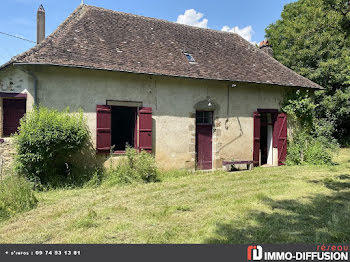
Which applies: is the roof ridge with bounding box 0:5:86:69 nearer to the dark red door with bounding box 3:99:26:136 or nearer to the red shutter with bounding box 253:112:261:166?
the dark red door with bounding box 3:99:26:136

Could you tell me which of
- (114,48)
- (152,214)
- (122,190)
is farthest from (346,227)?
(114,48)

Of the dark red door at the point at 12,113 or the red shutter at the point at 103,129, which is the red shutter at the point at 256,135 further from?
the dark red door at the point at 12,113

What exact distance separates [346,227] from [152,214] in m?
3.29

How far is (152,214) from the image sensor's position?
15.9 feet

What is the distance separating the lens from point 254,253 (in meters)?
3.23

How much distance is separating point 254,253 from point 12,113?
7.42m

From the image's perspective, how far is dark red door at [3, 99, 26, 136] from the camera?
7.28m

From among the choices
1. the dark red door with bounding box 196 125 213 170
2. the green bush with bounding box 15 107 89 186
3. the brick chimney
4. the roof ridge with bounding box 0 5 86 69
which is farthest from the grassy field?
the brick chimney

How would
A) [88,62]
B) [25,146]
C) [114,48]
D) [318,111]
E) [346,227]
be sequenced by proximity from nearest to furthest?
[346,227] → [25,146] → [88,62] → [114,48] → [318,111]

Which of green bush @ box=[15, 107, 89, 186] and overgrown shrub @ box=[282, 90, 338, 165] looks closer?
green bush @ box=[15, 107, 89, 186]

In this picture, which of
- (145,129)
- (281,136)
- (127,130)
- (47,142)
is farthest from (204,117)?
(47,142)

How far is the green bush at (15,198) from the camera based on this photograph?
4.91 meters

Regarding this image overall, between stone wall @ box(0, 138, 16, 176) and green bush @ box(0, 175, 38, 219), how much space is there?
158 centimetres

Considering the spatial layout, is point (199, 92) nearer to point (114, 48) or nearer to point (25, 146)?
point (114, 48)
